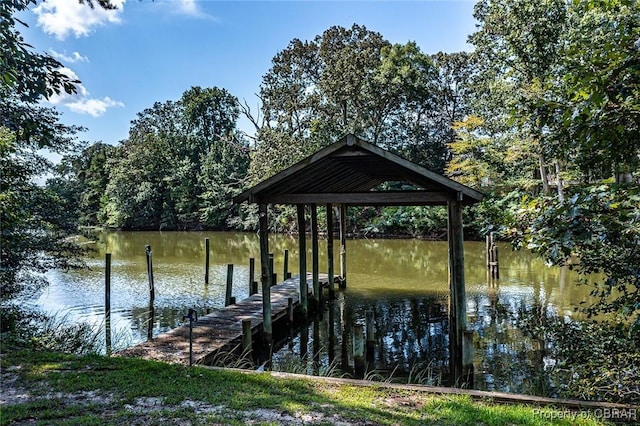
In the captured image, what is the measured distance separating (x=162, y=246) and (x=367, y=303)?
68.8 ft

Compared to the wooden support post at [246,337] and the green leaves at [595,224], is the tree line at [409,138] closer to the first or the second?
the green leaves at [595,224]

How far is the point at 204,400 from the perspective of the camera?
4.67m

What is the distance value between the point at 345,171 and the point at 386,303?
4.91 metres

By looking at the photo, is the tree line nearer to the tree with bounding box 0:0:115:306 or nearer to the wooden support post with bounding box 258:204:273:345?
the tree with bounding box 0:0:115:306

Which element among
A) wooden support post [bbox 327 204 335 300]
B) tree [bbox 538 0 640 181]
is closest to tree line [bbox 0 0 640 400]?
tree [bbox 538 0 640 181]

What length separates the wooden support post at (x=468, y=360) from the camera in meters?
6.89

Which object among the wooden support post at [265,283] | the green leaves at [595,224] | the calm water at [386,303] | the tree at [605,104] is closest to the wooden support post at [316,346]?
the calm water at [386,303]

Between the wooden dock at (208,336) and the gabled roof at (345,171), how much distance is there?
2.68m

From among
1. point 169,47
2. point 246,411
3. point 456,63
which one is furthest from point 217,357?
point 456,63

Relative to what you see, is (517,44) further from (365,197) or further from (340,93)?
(365,197)

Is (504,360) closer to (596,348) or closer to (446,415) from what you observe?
(596,348)

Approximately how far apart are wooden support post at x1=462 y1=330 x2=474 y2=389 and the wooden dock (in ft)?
13.4

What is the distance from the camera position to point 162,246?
3016 cm

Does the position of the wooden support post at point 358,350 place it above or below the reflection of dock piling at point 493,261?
below
